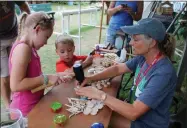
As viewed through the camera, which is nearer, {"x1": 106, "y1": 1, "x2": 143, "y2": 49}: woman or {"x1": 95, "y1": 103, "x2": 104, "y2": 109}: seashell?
{"x1": 95, "y1": 103, "x2": 104, "y2": 109}: seashell

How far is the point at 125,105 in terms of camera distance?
133 cm

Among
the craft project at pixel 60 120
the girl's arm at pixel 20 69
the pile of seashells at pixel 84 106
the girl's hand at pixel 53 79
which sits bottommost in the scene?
the pile of seashells at pixel 84 106

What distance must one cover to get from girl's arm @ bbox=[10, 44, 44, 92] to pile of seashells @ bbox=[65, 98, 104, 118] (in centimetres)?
30

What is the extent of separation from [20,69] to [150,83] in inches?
32.7

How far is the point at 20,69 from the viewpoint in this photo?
4.37ft

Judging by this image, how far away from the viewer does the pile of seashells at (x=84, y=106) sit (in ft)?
4.17

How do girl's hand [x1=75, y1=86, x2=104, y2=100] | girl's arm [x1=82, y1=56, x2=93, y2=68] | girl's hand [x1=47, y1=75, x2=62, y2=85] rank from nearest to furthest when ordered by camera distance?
1. girl's hand [x1=75, y1=86, x2=104, y2=100]
2. girl's hand [x1=47, y1=75, x2=62, y2=85]
3. girl's arm [x1=82, y1=56, x2=93, y2=68]

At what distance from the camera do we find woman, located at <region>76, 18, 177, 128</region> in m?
1.32

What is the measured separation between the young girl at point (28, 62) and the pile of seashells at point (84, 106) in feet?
0.77

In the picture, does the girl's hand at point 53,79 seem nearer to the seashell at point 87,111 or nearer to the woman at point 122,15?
the seashell at point 87,111

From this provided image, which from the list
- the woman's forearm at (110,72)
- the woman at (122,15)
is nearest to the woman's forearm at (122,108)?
the woman's forearm at (110,72)

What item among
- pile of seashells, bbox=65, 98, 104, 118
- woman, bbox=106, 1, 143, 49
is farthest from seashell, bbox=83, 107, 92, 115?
woman, bbox=106, 1, 143, 49

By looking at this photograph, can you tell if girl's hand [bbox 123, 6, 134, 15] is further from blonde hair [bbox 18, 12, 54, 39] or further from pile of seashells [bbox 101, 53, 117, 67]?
blonde hair [bbox 18, 12, 54, 39]

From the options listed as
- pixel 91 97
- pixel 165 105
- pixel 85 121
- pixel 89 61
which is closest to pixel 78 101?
pixel 91 97
